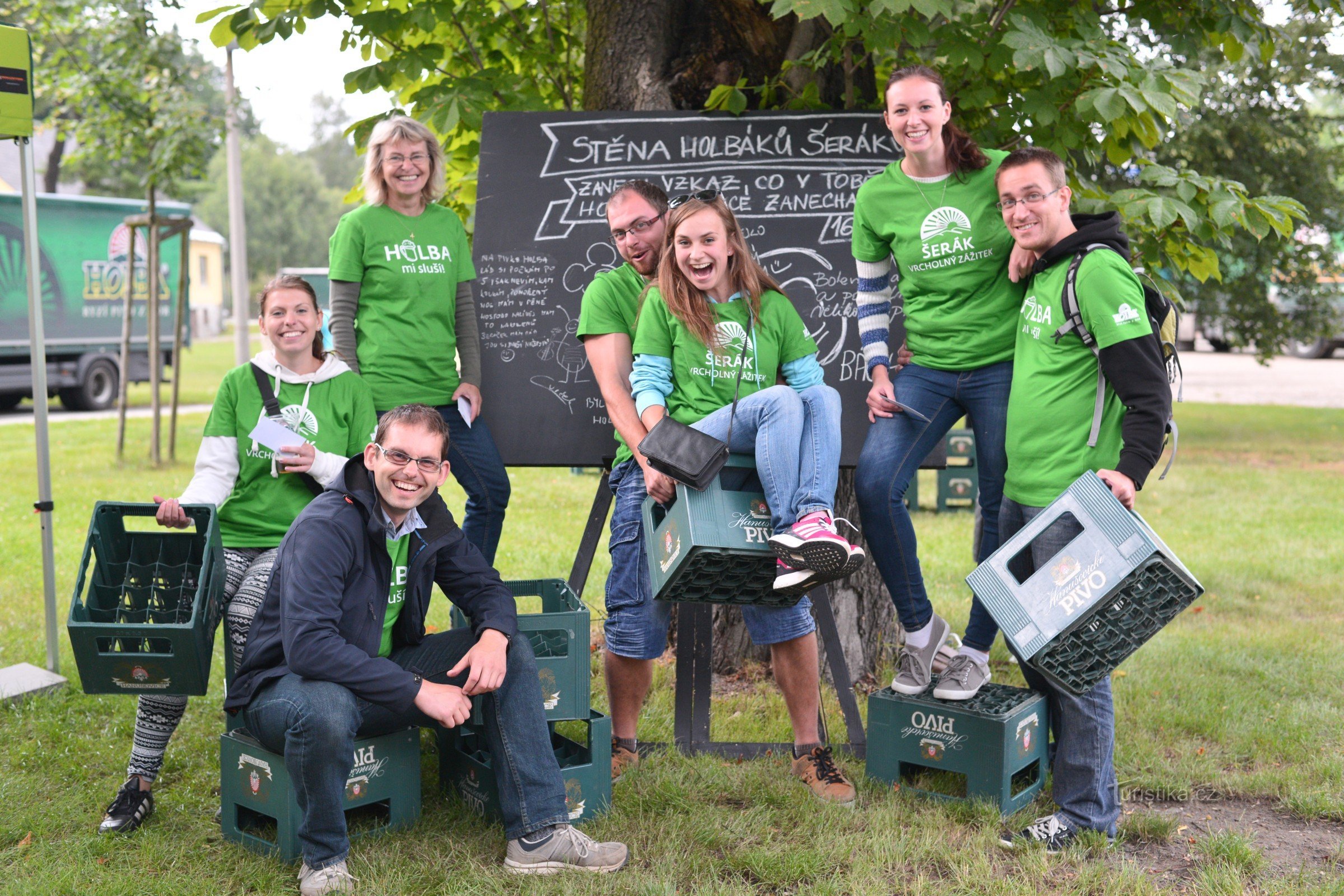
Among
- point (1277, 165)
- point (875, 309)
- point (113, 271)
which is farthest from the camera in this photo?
point (113, 271)

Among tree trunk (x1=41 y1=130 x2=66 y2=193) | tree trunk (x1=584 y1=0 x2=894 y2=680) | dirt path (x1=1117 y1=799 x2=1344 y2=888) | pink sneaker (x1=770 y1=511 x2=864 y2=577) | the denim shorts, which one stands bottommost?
dirt path (x1=1117 y1=799 x2=1344 y2=888)

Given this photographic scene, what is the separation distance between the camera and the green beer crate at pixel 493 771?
11.2 ft

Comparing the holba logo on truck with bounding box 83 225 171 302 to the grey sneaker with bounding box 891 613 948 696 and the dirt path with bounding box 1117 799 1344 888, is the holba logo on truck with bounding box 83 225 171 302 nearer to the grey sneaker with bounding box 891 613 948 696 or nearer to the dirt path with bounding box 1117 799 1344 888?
the grey sneaker with bounding box 891 613 948 696

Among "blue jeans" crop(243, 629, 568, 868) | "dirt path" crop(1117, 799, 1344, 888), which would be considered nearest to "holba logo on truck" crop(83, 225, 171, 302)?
"blue jeans" crop(243, 629, 568, 868)

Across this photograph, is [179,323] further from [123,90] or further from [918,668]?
[918,668]

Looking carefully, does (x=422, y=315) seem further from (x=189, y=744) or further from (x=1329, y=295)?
(x=1329, y=295)

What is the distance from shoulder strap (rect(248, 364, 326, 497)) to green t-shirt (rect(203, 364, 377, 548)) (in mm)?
12

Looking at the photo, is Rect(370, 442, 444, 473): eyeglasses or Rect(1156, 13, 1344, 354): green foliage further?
Rect(1156, 13, 1344, 354): green foliage

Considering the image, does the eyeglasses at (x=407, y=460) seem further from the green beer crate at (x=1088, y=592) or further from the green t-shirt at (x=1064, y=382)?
the green t-shirt at (x=1064, y=382)

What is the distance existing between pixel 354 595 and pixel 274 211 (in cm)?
5513

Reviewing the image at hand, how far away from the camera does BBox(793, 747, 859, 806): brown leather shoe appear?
363 centimetres

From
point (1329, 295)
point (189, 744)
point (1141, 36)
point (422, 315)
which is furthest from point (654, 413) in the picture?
point (1329, 295)

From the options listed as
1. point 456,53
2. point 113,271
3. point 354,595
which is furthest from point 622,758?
point 113,271

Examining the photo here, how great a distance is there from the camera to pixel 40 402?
4.70m
